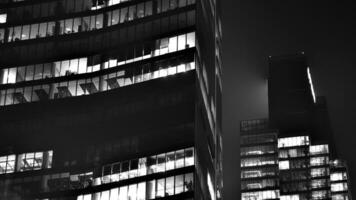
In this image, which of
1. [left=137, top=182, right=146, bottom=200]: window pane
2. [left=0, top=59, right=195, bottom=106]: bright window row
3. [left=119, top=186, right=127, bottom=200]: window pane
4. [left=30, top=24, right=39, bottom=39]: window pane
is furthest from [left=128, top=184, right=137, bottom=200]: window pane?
[left=30, top=24, right=39, bottom=39]: window pane

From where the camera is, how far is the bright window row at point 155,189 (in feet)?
344

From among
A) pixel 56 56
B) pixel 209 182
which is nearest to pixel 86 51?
pixel 56 56

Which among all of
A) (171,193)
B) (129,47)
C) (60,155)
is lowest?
(171,193)

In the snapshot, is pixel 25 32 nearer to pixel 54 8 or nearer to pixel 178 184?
pixel 54 8

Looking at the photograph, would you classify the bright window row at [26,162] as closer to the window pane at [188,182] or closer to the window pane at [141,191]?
the window pane at [141,191]

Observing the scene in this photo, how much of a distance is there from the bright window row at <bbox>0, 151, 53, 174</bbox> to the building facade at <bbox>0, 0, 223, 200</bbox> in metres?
0.17


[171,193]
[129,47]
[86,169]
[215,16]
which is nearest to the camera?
[171,193]

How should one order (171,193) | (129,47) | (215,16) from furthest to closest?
(215,16)
(129,47)
(171,193)

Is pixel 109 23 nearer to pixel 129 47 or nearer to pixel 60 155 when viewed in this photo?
pixel 129 47

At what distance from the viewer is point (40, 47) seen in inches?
5000

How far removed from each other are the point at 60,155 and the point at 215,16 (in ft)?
167

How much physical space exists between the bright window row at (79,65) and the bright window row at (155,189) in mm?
23276

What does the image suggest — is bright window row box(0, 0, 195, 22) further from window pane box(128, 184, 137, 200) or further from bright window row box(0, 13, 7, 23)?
window pane box(128, 184, 137, 200)

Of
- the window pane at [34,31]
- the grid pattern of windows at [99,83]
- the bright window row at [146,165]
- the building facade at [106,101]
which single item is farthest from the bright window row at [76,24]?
the bright window row at [146,165]
